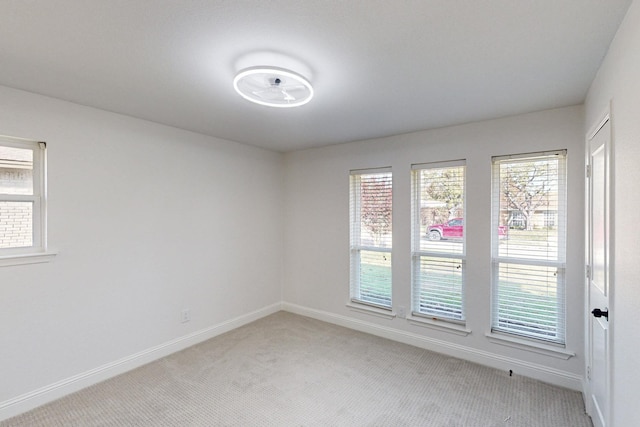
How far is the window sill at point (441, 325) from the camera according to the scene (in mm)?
3096

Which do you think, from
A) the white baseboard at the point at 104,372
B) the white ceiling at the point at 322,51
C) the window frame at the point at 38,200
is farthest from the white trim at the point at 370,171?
the window frame at the point at 38,200

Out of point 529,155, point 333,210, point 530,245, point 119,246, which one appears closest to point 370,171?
point 333,210

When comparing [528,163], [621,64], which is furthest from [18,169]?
[528,163]

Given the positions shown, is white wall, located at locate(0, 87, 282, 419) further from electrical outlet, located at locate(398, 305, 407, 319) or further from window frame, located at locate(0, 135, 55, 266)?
electrical outlet, located at locate(398, 305, 407, 319)

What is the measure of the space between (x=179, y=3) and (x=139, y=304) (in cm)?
271

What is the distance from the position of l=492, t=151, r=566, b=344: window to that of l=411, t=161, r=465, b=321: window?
0.33 metres

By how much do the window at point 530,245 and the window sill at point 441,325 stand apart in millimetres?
284

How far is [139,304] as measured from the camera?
117 inches

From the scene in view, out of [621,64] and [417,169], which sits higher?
[621,64]

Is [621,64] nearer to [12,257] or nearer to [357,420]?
[357,420]

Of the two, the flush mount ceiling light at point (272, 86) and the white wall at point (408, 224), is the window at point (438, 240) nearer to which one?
the white wall at point (408, 224)

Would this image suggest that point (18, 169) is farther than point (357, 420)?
Yes

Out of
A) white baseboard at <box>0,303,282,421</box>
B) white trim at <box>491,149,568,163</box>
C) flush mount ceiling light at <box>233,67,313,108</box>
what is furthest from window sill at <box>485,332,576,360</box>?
white baseboard at <box>0,303,282,421</box>

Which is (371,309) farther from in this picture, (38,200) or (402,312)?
(38,200)
